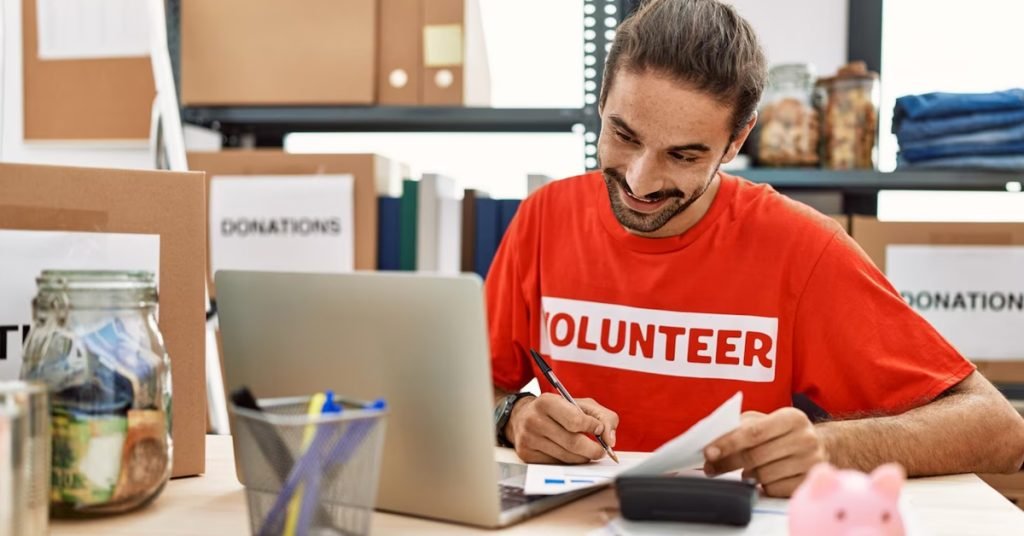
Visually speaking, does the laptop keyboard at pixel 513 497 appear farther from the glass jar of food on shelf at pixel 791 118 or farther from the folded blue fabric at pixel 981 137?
the folded blue fabric at pixel 981 137

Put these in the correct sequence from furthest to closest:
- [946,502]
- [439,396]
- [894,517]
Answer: [946,502]
[439,396]
[894,517]

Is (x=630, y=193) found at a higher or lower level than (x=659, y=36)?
lower

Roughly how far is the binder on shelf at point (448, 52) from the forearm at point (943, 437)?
1269 mm

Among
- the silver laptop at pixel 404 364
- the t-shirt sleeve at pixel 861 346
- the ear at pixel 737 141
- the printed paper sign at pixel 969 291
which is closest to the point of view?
the silver laptop at pixel 404 364

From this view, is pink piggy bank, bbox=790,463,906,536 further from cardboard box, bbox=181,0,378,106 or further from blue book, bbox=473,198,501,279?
cardboard box, bbox=181,0,378,106

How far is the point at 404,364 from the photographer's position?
2.48 feet

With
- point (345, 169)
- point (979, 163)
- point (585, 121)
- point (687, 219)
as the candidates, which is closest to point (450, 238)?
point (345, 169)

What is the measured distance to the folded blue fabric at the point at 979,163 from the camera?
79.2 inches

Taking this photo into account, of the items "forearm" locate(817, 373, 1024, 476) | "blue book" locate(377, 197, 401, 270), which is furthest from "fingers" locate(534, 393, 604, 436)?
"blue book" locate(377, 197, 401, 270)

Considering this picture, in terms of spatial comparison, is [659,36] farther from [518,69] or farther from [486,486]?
[518,69]

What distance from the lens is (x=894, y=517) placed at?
0.59 meters

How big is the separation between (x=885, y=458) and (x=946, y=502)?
0.44ft

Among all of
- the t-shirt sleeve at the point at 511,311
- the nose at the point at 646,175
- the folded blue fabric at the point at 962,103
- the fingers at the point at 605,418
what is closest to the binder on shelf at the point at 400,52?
the t-shirt sleeve at the point at 511,311

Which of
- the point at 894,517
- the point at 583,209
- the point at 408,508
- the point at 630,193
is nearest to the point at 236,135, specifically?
the point at 583,209
